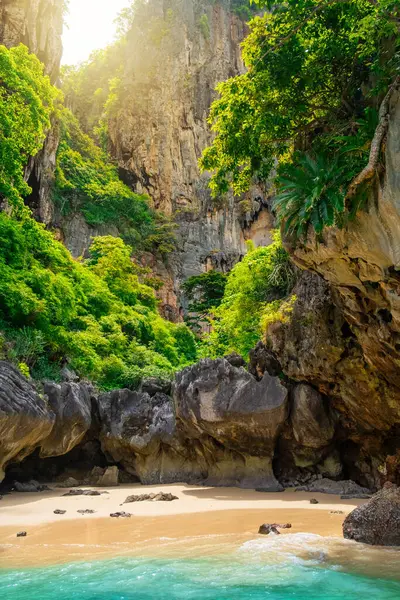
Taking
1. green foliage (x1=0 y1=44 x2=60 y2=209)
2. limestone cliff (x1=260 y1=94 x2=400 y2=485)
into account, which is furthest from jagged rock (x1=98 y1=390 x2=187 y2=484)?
green foliage (x1=0 y1=44 x2=60 y2=209)

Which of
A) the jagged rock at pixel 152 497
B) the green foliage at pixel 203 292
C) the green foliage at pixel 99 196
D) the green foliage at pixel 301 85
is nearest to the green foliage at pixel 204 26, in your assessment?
the green foliage at pixel 99 196

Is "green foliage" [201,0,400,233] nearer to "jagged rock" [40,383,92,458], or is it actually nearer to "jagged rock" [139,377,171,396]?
"jagged rock" [40,383,92,458]

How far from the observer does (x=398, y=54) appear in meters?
8.65

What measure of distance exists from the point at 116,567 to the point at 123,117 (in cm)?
4873

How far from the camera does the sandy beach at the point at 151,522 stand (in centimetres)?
895

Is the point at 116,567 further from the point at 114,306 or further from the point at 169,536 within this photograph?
the point at 114,306

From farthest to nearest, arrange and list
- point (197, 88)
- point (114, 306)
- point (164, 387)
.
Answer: point (197, 88), point (114, 306), point (164, 387)

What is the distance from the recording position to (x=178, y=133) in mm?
51688

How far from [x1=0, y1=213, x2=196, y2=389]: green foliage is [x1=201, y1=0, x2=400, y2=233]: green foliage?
41.6 feet

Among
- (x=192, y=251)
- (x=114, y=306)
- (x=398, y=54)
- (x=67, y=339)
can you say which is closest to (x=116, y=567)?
(x=398, y=54)

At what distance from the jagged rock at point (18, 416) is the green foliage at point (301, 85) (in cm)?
1026

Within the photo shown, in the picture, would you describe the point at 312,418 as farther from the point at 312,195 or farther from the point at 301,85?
the point at 301,85

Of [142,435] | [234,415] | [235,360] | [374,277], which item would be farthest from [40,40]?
[374,277]

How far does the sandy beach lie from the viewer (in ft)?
29.3
